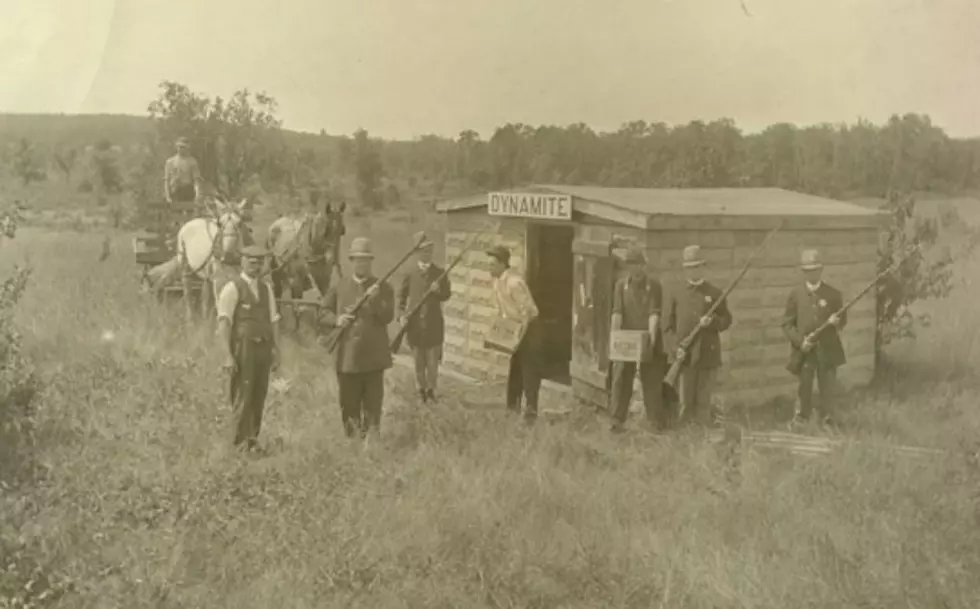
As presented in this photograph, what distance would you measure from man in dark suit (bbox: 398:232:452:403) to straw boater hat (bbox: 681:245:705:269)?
1225mm

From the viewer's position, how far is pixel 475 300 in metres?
5.30

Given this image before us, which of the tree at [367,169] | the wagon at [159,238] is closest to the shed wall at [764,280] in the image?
the tree at [367,169]

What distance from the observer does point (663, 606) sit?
3.40m

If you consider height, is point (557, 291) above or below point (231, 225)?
below

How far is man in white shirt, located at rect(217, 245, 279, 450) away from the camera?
4.17 m

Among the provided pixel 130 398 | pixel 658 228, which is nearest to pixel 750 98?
pixel 658 228

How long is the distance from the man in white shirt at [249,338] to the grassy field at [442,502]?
4.0 inches

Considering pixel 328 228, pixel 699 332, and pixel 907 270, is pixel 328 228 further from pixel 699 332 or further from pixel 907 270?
pixel 907 270

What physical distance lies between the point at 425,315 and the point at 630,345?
112 cm

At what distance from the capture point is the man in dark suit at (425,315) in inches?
181

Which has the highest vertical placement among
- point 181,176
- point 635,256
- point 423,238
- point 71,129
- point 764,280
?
point 71,129

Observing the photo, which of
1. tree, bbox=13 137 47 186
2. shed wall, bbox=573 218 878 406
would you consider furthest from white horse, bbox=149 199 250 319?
shed wall, bbox=573 218 878 406

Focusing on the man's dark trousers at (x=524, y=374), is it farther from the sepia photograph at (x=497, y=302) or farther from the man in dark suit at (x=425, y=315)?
the man in dark suit at (x=425, y=315)

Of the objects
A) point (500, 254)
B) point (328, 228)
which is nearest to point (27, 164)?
point (328, 228)
